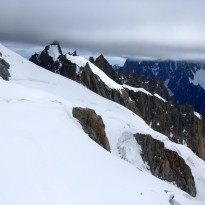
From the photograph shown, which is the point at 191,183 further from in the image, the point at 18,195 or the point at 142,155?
the point at 18,195

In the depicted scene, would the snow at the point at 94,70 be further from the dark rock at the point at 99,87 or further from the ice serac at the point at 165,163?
the ice serac at the point at 165,163

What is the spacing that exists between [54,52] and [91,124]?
409 ft

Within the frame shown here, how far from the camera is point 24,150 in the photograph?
29.3 metres

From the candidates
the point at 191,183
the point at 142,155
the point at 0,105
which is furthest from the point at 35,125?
the point at 191,183

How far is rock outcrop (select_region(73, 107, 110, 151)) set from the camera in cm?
5425

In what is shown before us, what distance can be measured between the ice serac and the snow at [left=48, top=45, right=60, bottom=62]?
96.8 metres

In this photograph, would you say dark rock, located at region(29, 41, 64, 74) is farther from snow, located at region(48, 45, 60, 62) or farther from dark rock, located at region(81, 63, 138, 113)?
dark rock, located at region(81, 63, 138, 113)

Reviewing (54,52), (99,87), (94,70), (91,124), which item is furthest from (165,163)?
(54,52)

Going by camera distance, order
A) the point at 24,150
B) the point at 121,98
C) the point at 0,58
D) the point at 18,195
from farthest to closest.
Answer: the point at 121,98
the point at 0,58
the point at 24,150
the point at 18,195

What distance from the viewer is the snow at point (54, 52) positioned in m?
176

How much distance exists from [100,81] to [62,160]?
119 m

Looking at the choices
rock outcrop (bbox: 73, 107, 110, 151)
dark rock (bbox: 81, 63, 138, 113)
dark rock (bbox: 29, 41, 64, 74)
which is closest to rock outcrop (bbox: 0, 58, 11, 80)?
rock outcrop (bbox: 73, 107, 110, 151)

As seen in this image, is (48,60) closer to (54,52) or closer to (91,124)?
(54,52)

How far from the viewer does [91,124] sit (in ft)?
191
